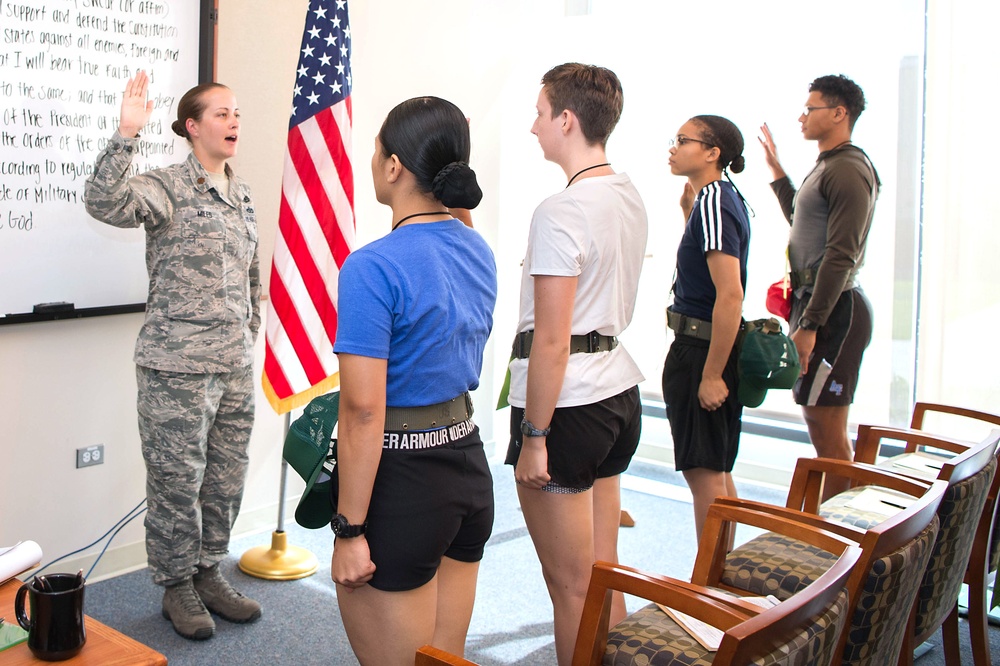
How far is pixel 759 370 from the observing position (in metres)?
2.66

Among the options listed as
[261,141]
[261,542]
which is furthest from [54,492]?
[261,141]

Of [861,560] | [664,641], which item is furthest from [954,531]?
[664,641]

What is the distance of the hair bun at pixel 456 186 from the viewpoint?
1.50 metres

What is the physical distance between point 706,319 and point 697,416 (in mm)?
299

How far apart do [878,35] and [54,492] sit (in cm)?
394

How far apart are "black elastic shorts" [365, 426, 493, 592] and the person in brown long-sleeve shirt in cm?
203

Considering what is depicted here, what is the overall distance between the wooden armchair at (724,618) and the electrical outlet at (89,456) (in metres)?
2.12

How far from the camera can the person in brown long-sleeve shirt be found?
3.12m

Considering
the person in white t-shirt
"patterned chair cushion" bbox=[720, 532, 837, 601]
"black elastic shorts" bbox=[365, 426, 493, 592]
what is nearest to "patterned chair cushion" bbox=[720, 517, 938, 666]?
"patterned chair cushion" bbox=[720, 532, 837, 601]

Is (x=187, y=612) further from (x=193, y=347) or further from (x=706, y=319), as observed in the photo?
(x=706, y=319)

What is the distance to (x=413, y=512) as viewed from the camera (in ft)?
4.94

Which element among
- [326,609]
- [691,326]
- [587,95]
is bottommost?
[326,609]

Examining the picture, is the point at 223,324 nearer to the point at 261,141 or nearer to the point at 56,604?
the point at 261,141

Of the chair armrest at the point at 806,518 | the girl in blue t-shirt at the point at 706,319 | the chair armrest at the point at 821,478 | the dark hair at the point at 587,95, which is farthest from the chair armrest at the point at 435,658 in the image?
the girl in blue t-shirt at the point at 706,319
